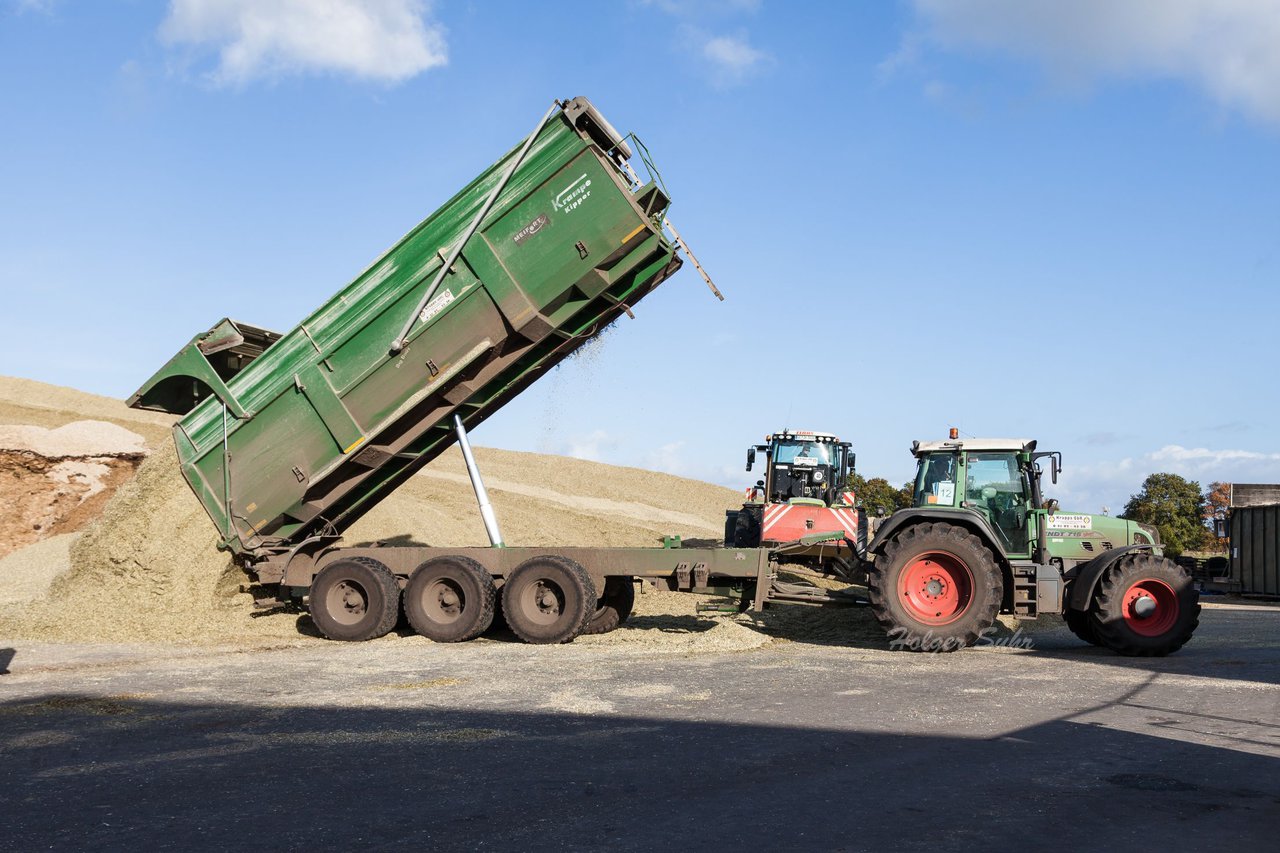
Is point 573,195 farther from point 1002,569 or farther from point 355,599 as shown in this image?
point 1002,569

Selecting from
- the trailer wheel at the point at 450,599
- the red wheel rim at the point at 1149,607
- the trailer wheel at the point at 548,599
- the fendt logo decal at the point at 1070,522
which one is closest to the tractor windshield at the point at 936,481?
the fendt logo decal at the point at 1070,522

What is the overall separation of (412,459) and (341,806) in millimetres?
7746

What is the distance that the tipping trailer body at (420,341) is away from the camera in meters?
11.4

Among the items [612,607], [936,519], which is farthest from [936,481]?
[612,607]

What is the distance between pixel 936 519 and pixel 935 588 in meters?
0.77

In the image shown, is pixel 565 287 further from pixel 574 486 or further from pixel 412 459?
pixel 574 486

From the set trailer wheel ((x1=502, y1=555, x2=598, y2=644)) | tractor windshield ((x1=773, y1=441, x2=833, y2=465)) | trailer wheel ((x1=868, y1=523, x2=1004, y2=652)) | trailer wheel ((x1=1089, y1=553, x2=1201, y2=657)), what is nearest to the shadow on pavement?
trailer wheel ((x1=868, y1=523, x2=1004, y2=652))

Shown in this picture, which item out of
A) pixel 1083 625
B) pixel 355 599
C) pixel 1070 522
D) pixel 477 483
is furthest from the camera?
pixel 477 483

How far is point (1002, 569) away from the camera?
11.5 metres

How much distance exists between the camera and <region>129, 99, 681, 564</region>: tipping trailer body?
11359 mm

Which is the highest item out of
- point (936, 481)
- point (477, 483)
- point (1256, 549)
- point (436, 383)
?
point (436, 383)

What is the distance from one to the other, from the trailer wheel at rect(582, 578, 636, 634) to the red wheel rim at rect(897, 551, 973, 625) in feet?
11.3

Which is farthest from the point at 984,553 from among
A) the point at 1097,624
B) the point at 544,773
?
the point at 544,773

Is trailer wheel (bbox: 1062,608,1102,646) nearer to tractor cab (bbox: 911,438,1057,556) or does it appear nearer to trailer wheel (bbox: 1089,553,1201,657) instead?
trailer wheel (bbox: 1089,553,1201,657)
